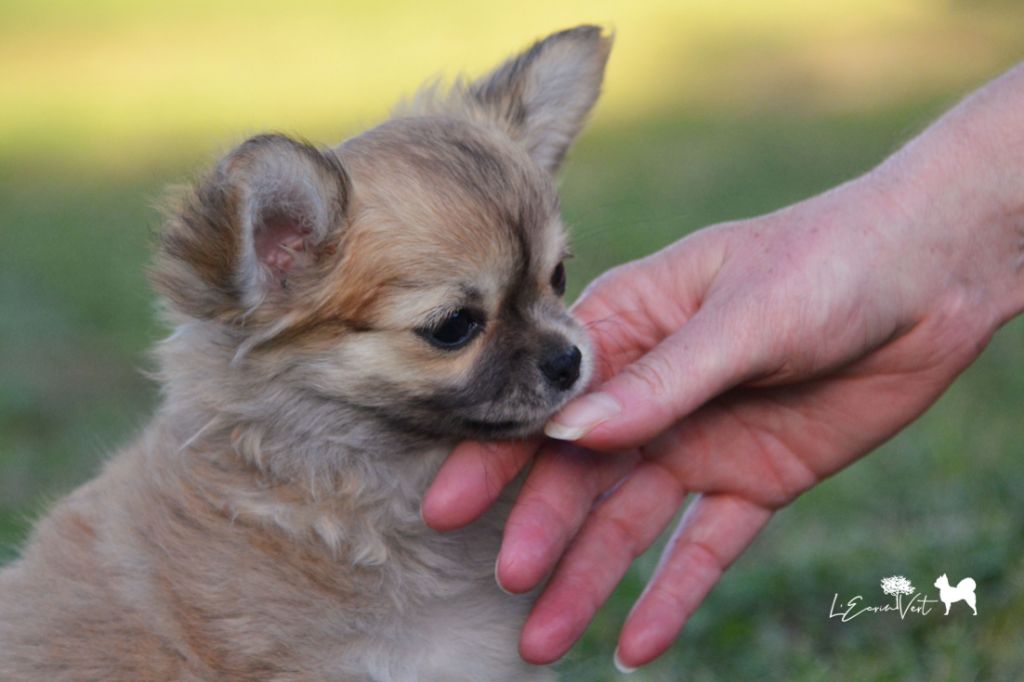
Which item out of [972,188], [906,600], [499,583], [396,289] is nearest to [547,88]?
[396,289]

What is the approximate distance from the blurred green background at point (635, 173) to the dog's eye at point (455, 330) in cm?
72

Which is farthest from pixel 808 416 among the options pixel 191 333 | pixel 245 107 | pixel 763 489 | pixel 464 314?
pixel 245 107

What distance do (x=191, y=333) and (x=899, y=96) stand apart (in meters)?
10.7

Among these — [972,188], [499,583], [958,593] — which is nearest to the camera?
[499,583]

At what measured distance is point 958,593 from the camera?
165 inches

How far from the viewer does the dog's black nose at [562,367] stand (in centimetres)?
336

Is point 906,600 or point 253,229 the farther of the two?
point 906,600

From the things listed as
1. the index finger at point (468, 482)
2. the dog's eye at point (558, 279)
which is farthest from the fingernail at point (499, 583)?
the dog's eye at point (558, 279)

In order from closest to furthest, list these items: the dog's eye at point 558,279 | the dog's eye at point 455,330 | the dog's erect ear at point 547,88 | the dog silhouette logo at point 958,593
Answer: the dog's eye at point 455,330 → the dog's eye at point 558,279 → the dog's erect ear at point 547,88 → the dog silhouette logo at point 958,593

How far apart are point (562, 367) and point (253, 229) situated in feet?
2.74

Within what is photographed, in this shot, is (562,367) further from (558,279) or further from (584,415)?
(558,279)

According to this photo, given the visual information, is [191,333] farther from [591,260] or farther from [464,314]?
[591,260]

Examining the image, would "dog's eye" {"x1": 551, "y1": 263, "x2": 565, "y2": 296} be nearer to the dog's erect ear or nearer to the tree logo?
the dog's erect ear

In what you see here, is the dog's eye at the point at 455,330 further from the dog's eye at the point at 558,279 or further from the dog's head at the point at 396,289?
the dog's eye at the point at 558,279
